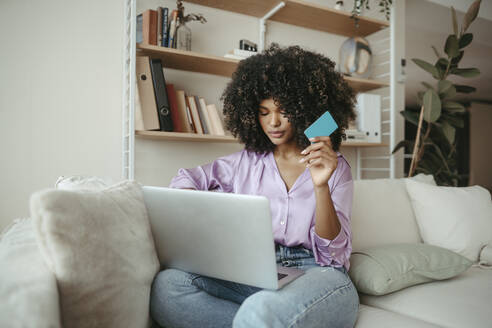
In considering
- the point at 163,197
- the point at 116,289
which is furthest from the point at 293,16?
the point at 116,289

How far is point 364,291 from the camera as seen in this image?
43.3 inches

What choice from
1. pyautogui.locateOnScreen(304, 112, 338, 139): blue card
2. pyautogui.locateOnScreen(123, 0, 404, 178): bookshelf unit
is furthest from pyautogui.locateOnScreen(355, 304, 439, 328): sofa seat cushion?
pyautogui.locateOnScreen(123, 0, 404, 178): bookshelf unit

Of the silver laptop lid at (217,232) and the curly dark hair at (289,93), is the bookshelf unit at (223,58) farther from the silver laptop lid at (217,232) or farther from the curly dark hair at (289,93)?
the silver laptop lid at (217,232)

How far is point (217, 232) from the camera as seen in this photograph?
748mm

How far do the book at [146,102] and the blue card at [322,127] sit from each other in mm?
933

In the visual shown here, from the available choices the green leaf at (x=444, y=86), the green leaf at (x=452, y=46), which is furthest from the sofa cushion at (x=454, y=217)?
the green leaf at (x=452, y=46)

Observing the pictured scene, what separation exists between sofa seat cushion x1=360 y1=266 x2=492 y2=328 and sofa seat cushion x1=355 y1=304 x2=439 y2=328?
0.26 ft

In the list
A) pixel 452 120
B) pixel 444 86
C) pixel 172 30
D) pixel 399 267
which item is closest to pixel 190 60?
pixel 172 30

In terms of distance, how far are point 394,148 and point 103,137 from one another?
5.87 ft

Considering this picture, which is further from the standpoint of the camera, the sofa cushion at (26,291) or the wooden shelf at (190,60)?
the wooden shelf at (190,60)

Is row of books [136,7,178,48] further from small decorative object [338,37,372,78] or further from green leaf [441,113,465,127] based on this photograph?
green leaf [441,113,465,127]

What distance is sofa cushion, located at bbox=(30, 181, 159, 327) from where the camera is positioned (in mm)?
625

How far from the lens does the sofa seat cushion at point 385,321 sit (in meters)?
0.91

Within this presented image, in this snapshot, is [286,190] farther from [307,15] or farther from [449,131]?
[449,131]
